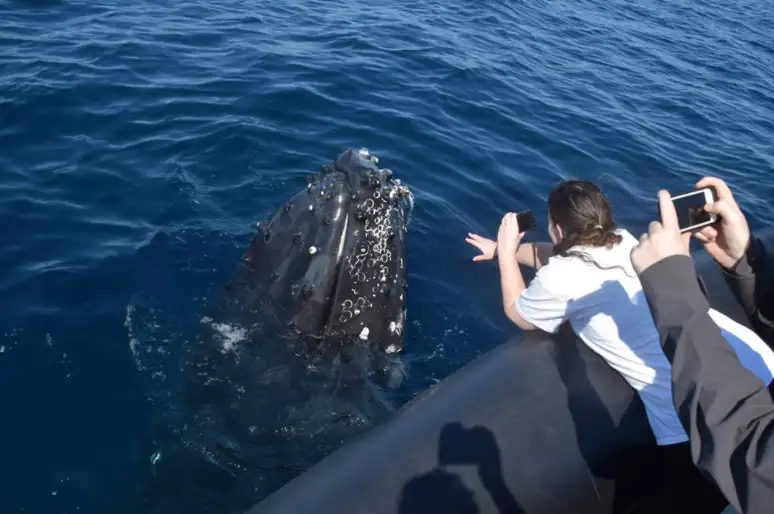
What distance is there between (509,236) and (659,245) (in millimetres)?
2351

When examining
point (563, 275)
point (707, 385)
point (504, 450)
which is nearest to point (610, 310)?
point (563, 275)

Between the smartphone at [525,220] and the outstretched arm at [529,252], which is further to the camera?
the outstretched arm at [529,252]

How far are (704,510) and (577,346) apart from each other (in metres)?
1.25

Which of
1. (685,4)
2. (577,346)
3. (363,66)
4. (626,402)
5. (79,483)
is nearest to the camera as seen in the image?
(626,402)

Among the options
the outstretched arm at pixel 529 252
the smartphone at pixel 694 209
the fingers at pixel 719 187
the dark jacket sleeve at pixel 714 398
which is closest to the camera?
the dark jacket sleeve at pixel 714 398

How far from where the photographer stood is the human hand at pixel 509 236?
5.43m

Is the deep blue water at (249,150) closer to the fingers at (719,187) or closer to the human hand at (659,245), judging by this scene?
the fingers at (719,187)

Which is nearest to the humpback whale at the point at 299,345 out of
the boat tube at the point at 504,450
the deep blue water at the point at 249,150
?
the deep blue water at the point at 249,150

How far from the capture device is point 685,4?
84.8 feet

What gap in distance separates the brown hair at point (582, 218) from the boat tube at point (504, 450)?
0.75 meters

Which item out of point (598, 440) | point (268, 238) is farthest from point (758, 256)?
point (268, 238)

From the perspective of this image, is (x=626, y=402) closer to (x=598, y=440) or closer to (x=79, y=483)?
(x=598, y=440)

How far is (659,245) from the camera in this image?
10.3ft

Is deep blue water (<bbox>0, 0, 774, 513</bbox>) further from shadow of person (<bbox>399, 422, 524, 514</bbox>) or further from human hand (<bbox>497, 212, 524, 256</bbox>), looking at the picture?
shadow of person (<bbox>399, 422, 524, 514</bbox>)
